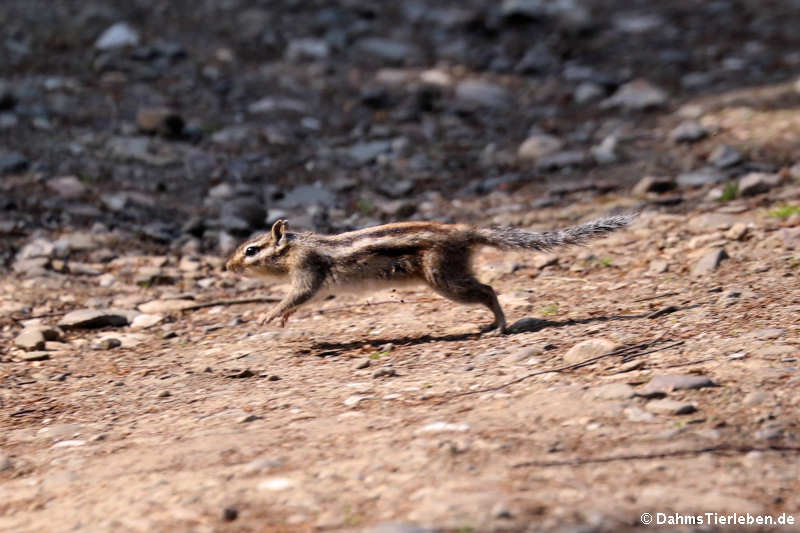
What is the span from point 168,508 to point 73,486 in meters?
0.62

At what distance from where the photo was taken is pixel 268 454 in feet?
13.9

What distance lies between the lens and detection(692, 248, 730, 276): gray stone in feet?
21.7

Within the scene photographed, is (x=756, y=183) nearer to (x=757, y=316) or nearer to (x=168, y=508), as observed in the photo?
(x=757, y=316)

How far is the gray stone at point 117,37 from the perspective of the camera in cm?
1217

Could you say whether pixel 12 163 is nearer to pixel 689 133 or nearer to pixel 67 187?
pixel 67 187

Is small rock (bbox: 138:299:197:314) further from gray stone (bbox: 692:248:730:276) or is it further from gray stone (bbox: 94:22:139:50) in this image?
gray stone (bbox: 94:22:139:50)

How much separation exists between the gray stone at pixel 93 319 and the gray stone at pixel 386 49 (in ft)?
22.1

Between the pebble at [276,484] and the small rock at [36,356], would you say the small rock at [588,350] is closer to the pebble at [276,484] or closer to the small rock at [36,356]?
the pebble at [276,484]

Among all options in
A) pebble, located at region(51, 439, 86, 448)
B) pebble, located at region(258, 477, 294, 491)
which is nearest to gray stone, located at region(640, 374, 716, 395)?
pebble, located at region(258, 477, 294, 491)

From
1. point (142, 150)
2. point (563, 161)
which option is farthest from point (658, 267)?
point (142, 150)

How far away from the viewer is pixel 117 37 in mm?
12297

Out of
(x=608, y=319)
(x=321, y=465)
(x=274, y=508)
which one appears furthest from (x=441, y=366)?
(x=274, y=508)

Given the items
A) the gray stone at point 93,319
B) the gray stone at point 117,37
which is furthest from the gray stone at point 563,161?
the gray stone at point 117,37

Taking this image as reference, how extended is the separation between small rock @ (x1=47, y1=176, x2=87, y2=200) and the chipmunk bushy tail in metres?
4.56
